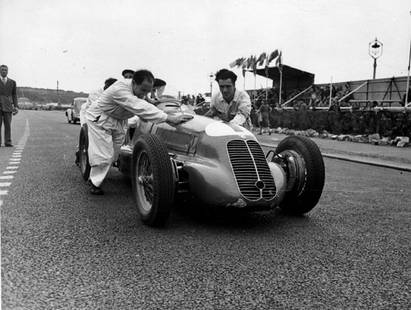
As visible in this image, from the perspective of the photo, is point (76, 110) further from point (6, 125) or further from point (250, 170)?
point (250, 170)

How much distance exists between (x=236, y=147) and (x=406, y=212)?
2.38 meters

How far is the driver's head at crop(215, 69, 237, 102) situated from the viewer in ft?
20.2

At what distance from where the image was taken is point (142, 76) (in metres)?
5.47

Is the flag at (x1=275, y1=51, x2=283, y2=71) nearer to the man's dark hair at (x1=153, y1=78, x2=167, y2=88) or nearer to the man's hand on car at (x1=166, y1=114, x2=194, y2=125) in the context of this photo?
the man's dark hair at (x1=153, y1=78, x2=167, y2=88)

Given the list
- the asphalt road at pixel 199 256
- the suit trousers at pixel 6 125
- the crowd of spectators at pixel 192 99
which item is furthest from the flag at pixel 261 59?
the asphalt road at pixel 199 256

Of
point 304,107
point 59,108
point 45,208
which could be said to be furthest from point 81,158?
point 59,108

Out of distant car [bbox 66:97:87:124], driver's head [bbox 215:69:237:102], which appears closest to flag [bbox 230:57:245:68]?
distant car [bbox 66:97:87:124]

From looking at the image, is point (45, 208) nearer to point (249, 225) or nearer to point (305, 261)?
point (249, 225)

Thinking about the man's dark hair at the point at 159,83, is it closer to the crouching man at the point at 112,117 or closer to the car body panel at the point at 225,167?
the crouching man at the point at 112,117

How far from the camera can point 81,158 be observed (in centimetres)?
745

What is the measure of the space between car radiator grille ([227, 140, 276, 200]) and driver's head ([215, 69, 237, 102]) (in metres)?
1.66

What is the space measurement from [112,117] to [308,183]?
2846mm

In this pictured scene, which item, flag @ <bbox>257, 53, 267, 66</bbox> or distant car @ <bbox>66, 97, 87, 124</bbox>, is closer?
distant car @ <bbox>66, 97, 87, 124</bbox>

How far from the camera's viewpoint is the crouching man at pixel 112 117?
5.50m
